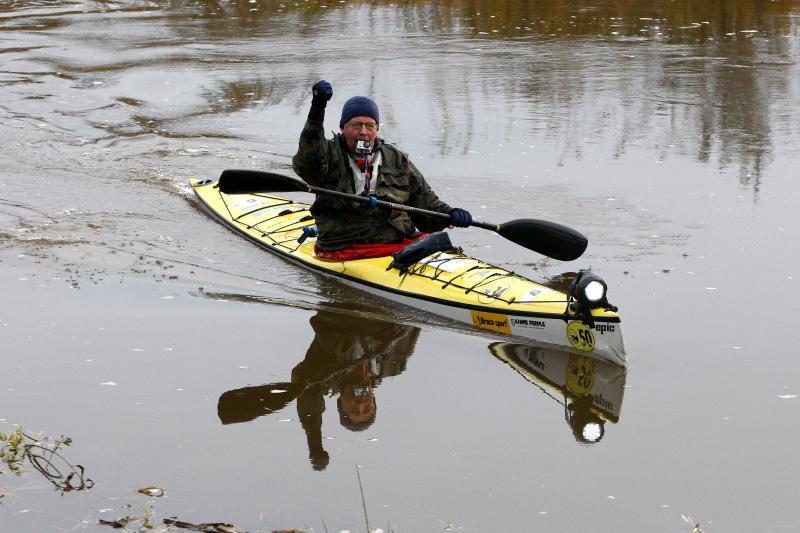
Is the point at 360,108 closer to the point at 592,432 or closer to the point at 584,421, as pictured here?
the point at 584,421

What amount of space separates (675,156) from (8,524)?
8.87 metres

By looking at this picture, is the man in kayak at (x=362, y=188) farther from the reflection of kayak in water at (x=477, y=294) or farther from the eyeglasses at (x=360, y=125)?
the reflection of kayak in water at (x=477, y=294)

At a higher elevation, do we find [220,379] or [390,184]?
[390,184]

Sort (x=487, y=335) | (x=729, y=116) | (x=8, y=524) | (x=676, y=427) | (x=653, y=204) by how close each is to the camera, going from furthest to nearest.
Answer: (x=729, y=116) < (x=653, y=204) < (x=487, y=335) < (x=676, y=427) < (x=8, y=524)

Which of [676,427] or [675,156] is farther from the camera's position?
[675,156]

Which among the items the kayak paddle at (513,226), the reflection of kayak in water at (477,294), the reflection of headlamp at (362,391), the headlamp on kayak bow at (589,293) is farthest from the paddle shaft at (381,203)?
the reflection of headlamp at (362,391)

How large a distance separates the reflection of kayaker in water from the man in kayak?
83cm

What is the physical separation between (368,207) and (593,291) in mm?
2196

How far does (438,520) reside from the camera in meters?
5.46

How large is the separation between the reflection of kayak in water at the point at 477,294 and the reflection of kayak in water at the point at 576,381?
0.08 metres

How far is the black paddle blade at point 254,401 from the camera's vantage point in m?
6.72

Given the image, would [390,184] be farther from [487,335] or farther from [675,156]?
[675,156]

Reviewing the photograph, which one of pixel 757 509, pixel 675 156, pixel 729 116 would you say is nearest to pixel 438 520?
pixel 757 509

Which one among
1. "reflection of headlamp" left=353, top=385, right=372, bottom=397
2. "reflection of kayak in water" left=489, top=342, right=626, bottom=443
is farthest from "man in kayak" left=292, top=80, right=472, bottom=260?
"reflection of headlamp" left=353, top=385, right=372, bottom=397
